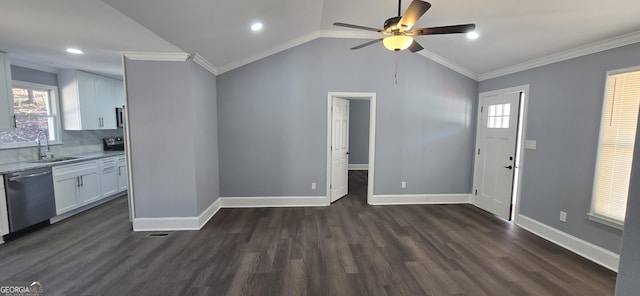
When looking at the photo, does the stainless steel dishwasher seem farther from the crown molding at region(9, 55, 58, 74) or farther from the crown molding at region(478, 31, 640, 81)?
the crown molding at region(478, 31, 640, 81)

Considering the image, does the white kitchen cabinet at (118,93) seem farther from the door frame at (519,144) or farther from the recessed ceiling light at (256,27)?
the door frame at (519,144)

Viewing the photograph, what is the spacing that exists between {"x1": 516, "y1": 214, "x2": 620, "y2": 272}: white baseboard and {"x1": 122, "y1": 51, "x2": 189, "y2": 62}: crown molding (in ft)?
17.3

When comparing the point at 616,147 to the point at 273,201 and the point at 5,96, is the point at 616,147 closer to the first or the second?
the point at 273,201

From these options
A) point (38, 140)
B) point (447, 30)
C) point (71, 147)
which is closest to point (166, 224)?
point (38, 140)

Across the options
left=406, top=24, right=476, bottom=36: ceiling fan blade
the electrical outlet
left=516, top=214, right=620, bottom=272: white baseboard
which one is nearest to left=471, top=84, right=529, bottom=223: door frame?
left=516, top=214, right=620, bottom=272: white baseboard

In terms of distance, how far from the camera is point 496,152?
4.27 metres

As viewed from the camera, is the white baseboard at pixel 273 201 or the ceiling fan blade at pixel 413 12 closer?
the ceiling fan blade at pixel 413 12

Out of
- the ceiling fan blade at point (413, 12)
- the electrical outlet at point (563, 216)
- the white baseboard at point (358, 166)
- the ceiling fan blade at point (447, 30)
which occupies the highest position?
the ceiling fan blade at point (413, 12)

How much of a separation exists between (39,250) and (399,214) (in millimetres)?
4798

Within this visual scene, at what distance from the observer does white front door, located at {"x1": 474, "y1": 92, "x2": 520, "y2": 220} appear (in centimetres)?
397

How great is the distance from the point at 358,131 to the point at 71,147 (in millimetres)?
7168

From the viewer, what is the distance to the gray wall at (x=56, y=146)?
3.78 m

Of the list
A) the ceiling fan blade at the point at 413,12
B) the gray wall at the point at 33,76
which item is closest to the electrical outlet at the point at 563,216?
the ceiling fan blade at the point at 413,12

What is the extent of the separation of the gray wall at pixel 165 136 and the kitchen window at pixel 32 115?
2091mm
